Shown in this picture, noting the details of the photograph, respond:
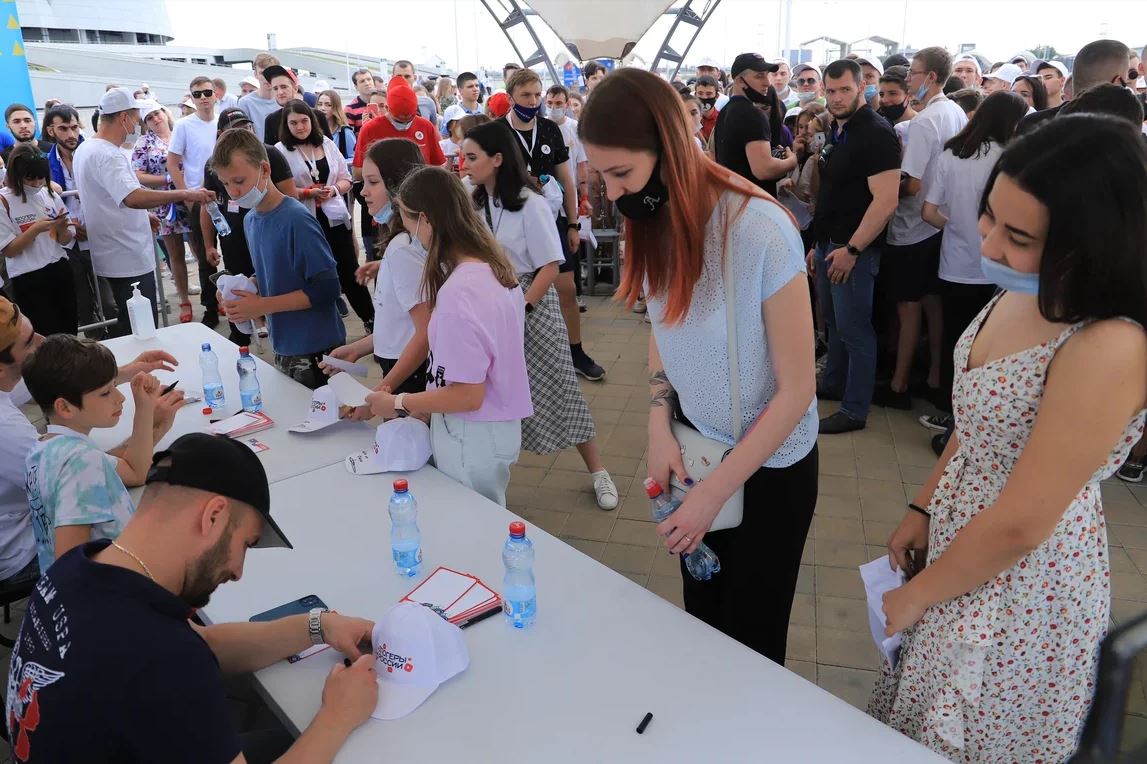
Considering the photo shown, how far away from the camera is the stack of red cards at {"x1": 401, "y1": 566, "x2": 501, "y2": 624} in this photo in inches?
60.6

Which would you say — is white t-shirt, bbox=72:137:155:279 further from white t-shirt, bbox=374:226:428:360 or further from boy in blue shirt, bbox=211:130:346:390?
white t-shirt, bbox=374:226:428:360

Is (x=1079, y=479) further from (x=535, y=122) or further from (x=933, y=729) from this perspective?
(x=535, y=122)

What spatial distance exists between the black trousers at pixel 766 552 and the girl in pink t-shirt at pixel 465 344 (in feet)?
2.48

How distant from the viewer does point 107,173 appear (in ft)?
14.7

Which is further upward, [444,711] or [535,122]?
[535,122]

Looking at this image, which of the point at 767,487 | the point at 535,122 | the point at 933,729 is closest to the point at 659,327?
the point at 767,487

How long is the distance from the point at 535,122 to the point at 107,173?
8.59ft

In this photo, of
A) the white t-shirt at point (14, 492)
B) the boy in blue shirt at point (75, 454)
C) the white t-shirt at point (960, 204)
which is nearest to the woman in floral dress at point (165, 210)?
the white t-shirt at point (14, 492)

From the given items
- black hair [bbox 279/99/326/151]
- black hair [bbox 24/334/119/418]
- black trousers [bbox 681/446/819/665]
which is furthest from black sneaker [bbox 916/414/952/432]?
black hair [bbox 279/99/326/151]

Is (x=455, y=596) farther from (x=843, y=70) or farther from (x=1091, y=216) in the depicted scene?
(x=843, y=70)

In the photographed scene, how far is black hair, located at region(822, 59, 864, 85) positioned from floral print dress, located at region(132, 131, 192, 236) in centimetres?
496

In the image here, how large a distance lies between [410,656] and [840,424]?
314cm

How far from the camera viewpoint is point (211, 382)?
274 cm

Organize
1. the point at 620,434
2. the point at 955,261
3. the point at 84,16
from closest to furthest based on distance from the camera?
the point at 955,261 → the point at 620,434 → the point at 84,16
